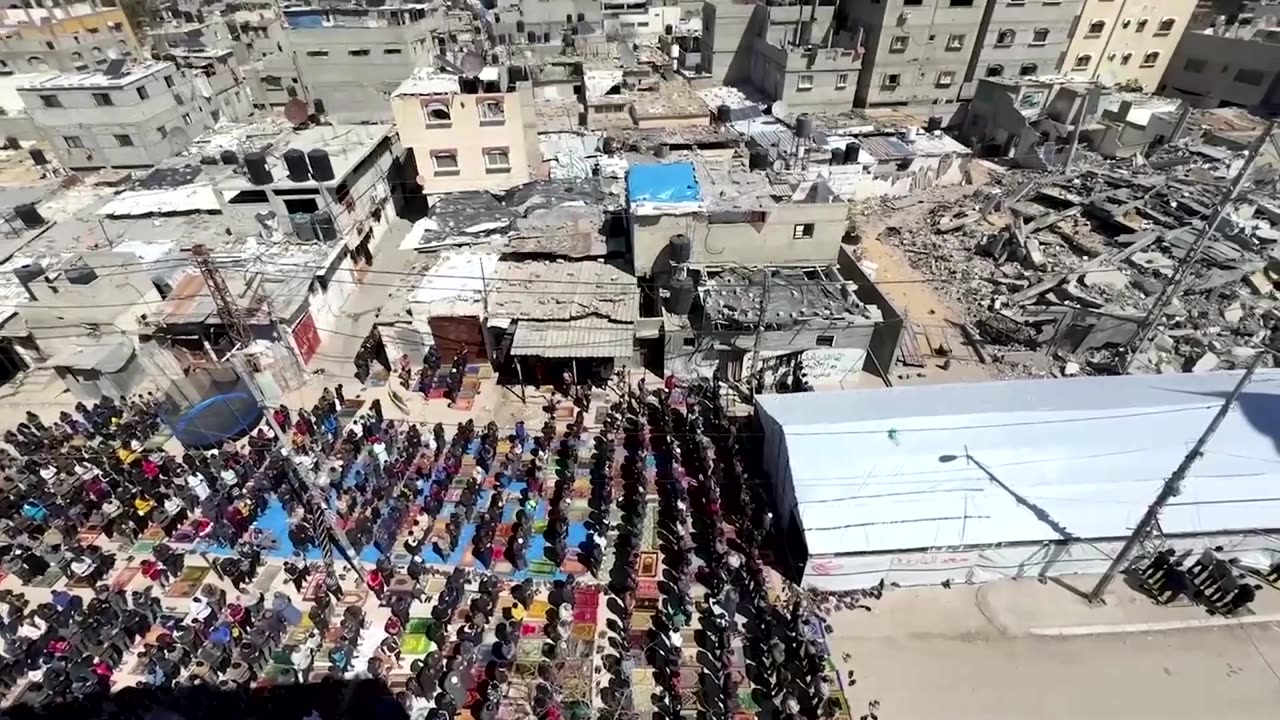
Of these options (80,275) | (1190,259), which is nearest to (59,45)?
(80,275)

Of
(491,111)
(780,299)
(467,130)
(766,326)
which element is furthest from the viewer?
(467,130)

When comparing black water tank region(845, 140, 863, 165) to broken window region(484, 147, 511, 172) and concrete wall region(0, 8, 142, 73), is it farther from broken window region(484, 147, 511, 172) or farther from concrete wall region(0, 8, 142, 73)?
concrete wall region(0, 8, 142, 73)

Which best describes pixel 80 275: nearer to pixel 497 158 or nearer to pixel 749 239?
pixel 497 158

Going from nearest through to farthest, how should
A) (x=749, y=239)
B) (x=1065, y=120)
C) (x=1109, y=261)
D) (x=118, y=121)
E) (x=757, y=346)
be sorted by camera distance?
(x=757, y=346), (x=749, y=239), (x=1109, y=261), (x=118, y=121), (x=1065, y=120)

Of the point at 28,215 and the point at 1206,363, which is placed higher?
the point at 28,215

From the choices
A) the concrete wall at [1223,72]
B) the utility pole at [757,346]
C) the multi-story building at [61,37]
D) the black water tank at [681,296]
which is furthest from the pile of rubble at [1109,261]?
the multi-story building at [61,37]

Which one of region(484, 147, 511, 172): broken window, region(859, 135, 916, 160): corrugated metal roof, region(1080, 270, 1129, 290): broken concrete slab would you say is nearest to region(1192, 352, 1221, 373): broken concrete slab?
region(1080, 270, 1129, 290): broken concrete slab

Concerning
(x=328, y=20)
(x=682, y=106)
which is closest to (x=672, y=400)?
(x=682, y=106)
